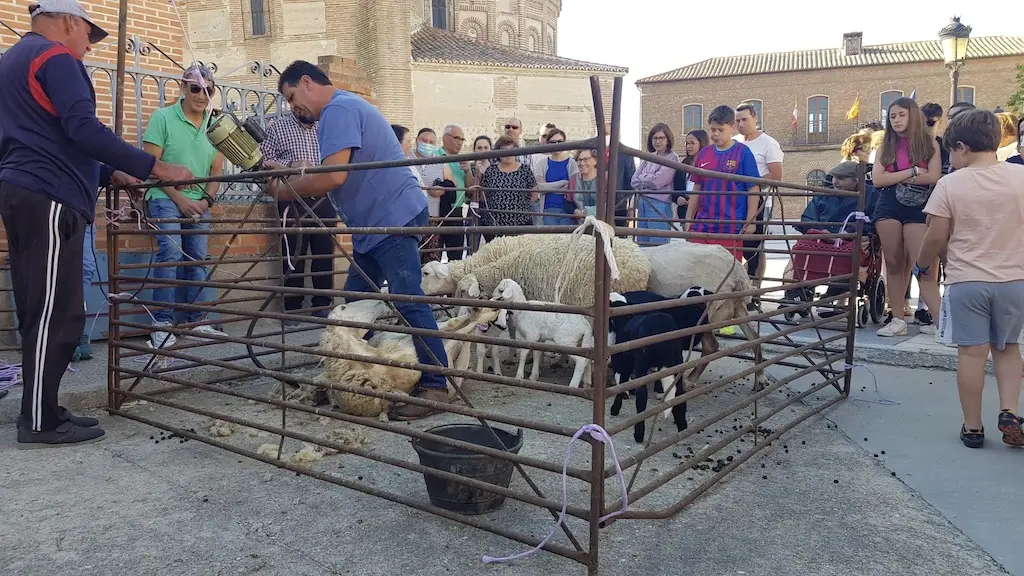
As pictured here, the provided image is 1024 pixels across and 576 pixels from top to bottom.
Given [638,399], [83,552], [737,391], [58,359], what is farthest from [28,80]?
[737,391]

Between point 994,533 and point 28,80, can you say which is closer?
point 994,533

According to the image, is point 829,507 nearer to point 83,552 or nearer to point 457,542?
point 457,542

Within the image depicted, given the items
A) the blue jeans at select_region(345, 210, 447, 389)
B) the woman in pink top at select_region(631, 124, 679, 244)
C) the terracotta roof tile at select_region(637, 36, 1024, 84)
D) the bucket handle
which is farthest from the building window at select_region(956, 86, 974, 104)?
the bucket handle

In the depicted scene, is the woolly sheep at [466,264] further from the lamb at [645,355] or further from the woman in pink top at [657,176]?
the lamb at [645,355]

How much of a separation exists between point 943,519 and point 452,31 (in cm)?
3748

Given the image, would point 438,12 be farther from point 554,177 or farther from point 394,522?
point 394,522

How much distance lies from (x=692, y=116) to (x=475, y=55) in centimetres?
1875

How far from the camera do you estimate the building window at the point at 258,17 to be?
30.8 meters

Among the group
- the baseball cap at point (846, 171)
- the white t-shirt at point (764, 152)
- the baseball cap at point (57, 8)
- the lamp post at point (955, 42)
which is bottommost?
the baseball cap at point (846, 171)

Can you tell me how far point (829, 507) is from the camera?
10.3 feet

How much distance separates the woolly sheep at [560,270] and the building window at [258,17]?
28.5 meters

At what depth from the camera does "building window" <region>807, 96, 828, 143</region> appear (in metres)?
43.2

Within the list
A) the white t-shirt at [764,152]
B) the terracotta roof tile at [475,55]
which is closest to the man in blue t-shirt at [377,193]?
the white t-shirt at [764,152]

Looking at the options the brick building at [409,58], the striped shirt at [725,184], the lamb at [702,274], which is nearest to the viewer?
the lamb at [702,274]
